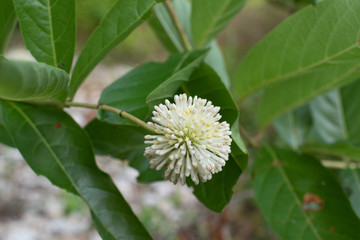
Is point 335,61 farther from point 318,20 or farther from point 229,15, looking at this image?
point 229,15

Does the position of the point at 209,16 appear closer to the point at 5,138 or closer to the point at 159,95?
the point at 159,95


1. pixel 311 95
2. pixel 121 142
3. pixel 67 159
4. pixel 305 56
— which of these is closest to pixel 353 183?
pixel 311 95

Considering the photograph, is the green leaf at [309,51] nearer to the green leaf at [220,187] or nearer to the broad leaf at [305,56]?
→ the broad leaf at [305,56]

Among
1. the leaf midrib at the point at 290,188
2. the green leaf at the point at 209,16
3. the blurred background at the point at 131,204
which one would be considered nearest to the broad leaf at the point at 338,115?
the leaf midrib at the point at 290,188

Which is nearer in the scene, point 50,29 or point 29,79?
point 29,79

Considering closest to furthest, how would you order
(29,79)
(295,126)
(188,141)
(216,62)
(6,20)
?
(29,79)
(188,141)
(6,20)
(216,62)
(295,126)

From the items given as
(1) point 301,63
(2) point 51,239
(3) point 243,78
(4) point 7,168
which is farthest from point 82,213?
(1) point 301,63

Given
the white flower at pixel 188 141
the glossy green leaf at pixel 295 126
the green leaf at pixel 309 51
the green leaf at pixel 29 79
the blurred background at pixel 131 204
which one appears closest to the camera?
the green leaf at pixel 29 79
